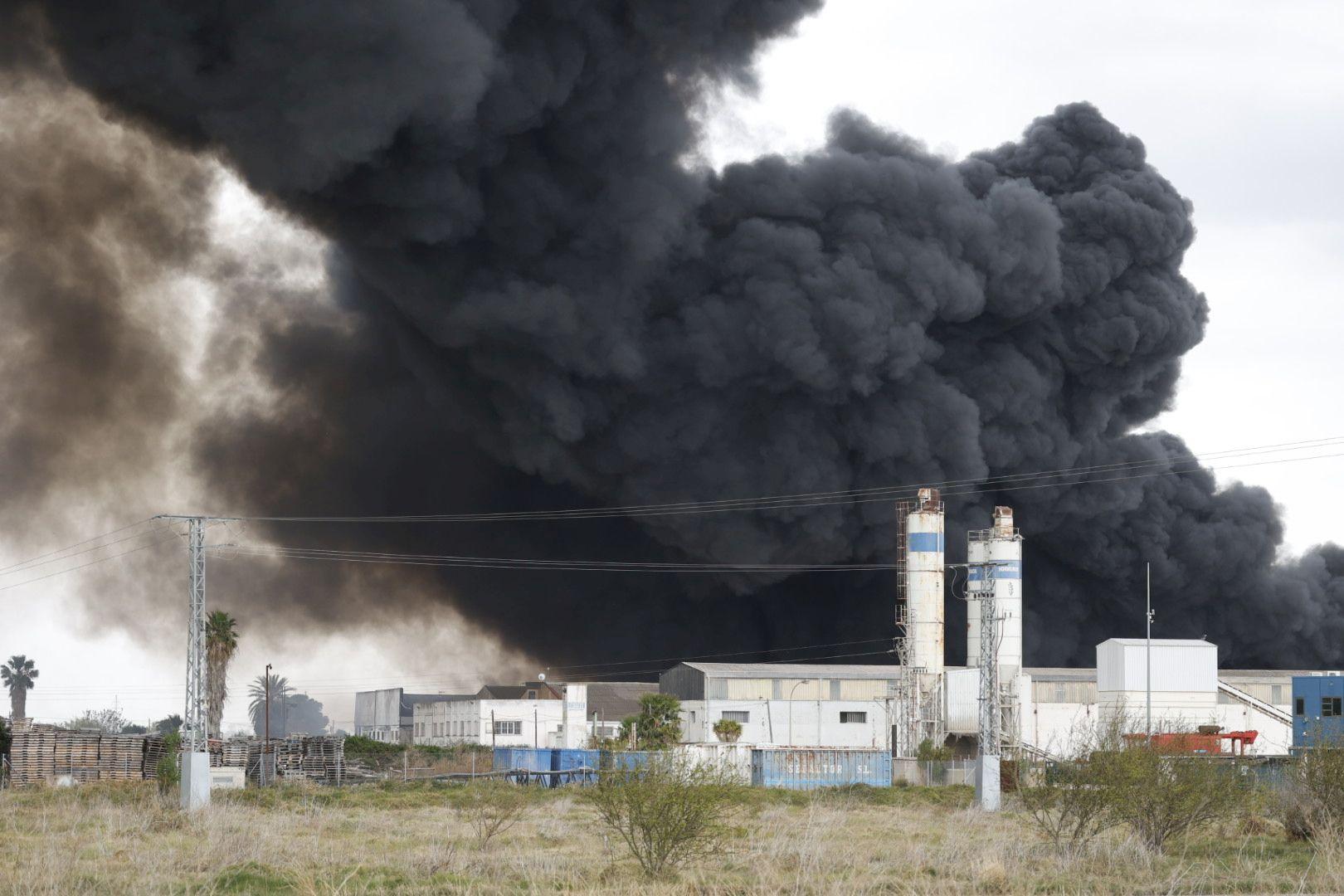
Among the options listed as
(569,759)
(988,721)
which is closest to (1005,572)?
(569,759)

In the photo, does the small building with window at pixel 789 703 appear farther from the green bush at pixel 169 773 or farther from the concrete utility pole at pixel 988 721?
the green bush at pixel 169 773

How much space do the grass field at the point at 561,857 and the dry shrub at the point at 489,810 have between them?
16.1 inches

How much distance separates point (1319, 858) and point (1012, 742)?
41763 millimetres

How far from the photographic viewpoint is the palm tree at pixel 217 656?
247 feet

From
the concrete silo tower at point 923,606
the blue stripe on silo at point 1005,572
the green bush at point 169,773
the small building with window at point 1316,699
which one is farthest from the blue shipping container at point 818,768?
the green bush at point 169,773

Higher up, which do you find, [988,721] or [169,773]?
[988,721]

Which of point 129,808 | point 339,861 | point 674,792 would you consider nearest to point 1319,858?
point 674,792

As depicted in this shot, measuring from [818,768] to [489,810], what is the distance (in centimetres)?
2396

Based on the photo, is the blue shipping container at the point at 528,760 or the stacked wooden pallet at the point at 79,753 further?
the blue shipping container at the point at 528,760

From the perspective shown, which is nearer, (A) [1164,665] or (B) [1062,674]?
(A) [1164,665]

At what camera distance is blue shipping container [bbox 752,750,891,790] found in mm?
65688

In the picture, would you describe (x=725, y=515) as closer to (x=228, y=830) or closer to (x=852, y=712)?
(x=852, y=712)

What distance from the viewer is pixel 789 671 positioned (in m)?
82.8

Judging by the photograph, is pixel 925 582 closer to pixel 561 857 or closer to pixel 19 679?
pixel 561 857
